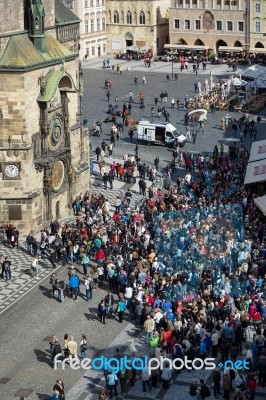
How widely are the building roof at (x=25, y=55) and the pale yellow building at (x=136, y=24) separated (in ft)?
228

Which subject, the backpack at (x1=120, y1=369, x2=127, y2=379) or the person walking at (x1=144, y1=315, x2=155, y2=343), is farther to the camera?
the person walking at (x1=144, y1=315, x2=155, y2=343)

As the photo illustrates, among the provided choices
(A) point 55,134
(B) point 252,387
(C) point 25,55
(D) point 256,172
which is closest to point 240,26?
(D) point 256,172

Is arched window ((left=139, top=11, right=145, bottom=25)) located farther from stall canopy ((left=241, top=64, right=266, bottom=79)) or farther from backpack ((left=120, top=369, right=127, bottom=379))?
backpack ((left=120, top=369, right=127, bottom=379))

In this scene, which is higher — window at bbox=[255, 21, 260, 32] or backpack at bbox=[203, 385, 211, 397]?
window at bbox=[255, 21, 260, 32]

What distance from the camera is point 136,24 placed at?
394ft

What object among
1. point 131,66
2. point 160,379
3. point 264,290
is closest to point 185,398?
point 160,379

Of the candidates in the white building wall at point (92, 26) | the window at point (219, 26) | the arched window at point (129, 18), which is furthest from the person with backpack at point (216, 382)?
the arched window at point (129, 18)

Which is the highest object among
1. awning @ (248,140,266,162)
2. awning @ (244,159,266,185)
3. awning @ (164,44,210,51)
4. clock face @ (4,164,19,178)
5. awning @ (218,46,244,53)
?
awning @ (164,44,210,51)

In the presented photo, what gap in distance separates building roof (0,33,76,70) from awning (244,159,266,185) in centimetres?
1205

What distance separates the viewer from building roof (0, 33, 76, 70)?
4797cm

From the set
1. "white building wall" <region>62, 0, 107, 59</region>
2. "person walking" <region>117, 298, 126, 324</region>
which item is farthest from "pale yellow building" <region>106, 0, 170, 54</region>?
"person walking" <region>117, 298, 126, 324</region>

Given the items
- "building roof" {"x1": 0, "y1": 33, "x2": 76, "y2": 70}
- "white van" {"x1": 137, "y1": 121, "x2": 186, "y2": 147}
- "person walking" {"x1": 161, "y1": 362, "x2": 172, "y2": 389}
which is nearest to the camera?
"person walking" {"x1": 161, "y1": 362, "x2": 172, "y2": 389}

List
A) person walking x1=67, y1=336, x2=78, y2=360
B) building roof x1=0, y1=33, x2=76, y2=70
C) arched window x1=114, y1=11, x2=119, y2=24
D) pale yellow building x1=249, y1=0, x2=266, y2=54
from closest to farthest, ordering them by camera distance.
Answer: person walking x1=67, y1=336, x2=78, y2=360
building roof x1=0, y1=33, x2=76, y2=70
pale yellow building x1=249, y1=0, x2=266, y2=54
arched window x1=114, y1=11, x2=119, y2=24

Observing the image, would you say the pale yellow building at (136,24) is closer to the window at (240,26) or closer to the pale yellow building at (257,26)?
the window at (240,26)
